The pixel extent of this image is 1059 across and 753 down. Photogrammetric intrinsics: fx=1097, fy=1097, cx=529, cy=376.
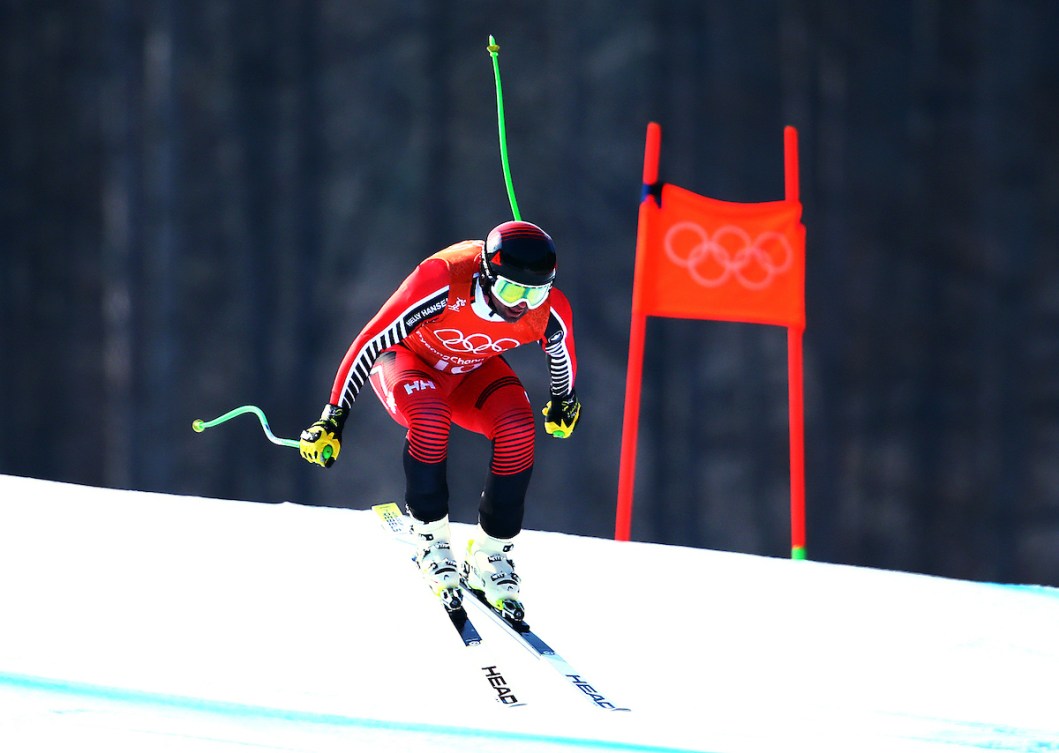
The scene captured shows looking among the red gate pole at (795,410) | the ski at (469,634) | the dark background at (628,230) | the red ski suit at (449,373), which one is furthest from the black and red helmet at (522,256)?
the dark background at (628,230)

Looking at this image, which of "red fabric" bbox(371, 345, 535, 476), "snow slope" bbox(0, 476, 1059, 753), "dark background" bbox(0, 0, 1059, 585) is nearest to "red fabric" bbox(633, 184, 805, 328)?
"dark background" bbox(0, 0, 1059, 585)

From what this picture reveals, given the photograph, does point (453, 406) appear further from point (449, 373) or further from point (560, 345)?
point (560, 345)

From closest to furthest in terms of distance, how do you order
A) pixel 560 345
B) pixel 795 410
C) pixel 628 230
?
pixel 560 345 < pixel 795 410 < pixel 628 230

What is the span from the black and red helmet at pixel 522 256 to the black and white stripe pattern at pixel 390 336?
0.56 ft

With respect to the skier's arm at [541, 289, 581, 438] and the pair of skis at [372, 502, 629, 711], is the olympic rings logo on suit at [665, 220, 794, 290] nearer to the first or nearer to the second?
the skier's arm at [541, 289, 581, 438]

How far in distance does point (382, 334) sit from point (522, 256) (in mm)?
384

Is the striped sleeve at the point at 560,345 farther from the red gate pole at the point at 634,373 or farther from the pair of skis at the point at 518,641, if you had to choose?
the red gate pole at the point at 634,373

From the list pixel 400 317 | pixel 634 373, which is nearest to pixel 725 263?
pixel 634 373

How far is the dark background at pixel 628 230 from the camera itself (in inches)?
154

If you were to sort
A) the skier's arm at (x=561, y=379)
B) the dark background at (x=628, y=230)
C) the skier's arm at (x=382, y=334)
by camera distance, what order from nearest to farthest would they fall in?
the skier's arm at (x=382, y=334), the skier's arm at (x=561, y=379), the dark background at (x=628, y=230)

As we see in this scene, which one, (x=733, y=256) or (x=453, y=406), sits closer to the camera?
(x=453, y=406)

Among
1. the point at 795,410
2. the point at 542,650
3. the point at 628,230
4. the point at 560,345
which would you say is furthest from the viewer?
the point at 628,230

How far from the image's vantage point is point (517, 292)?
2305mm

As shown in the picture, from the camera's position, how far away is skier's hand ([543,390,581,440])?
2654 mm
